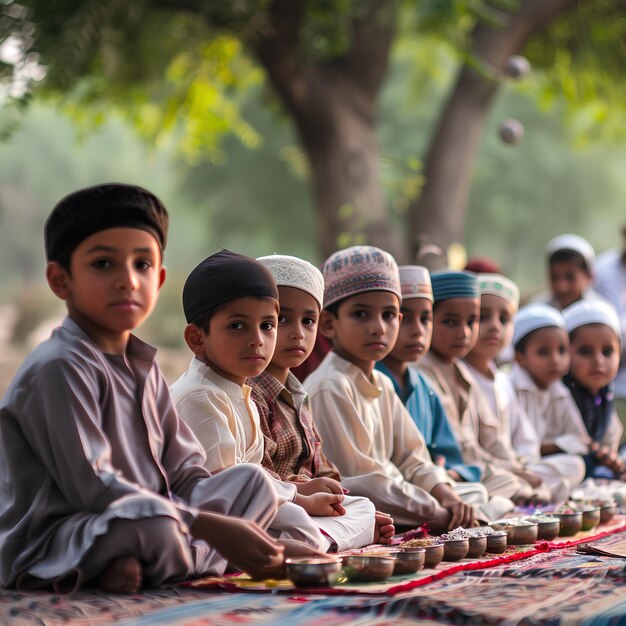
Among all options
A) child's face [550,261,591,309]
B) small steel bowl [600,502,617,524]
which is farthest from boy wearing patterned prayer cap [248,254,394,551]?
child's face [550,261,591,309]

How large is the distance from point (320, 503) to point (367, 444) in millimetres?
831

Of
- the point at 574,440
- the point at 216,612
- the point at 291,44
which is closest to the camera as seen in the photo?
the point at 216,612

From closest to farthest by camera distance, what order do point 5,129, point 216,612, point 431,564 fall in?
1. point 216,612
2. point 431,564
3. point 5,129

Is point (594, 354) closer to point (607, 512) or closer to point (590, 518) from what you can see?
point (607, 512)

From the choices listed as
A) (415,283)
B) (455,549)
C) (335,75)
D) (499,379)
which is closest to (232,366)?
(455,549)

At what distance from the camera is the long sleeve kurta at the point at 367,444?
15.8 feet

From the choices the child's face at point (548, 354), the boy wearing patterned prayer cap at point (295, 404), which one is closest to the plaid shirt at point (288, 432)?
the boy wearing patterned prayer cap at point (295, 404)

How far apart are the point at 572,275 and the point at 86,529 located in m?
5.70

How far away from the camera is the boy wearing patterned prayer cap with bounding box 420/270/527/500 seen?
5.78 m

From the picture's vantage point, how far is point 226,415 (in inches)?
157

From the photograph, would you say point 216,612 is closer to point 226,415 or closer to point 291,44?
point 226,415

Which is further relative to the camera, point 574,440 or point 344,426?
point 574,440

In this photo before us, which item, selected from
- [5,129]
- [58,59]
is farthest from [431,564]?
[58,59]

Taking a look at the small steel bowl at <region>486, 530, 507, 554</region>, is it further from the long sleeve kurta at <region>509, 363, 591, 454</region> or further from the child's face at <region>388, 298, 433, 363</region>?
the long sleeve kurta at <region>509, 363, 591, 454</region>
